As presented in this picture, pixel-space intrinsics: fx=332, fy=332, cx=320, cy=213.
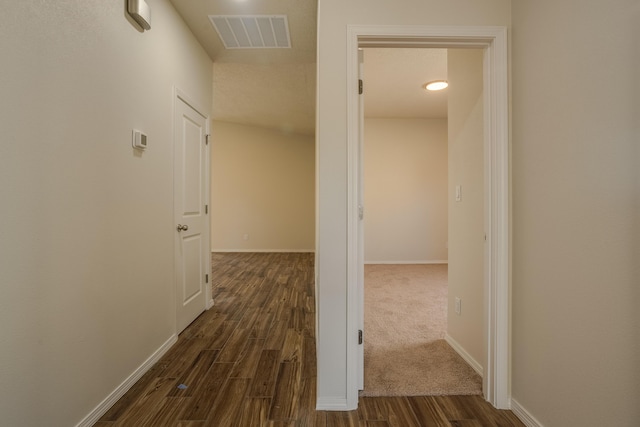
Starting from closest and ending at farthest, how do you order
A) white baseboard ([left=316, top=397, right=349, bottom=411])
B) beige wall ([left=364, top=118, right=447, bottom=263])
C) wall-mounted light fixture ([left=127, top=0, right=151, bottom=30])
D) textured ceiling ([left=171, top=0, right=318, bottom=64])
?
white baseboard ([left=316, top=397, right=349, bottom=411]), wall-mounted light fixture ([left=127, top=0, right=151, bottom=30]), textured ceiling ([left=171, top=0, right=318, bottom=64]), beige wall ([left=364, top=118, right=447, bottom=263])

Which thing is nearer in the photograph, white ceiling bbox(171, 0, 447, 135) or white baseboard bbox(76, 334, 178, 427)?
white baseboard bbox(76, 334, 178, 427)

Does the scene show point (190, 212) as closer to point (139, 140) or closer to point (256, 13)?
point (139, 140)

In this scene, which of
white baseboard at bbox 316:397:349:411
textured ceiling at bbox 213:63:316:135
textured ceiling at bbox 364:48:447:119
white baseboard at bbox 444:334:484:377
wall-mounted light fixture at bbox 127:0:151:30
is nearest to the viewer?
white baseboard at bbox 316:397:349:411

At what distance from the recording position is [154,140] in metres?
2.32

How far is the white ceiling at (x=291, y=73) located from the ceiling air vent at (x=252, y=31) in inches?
2.5

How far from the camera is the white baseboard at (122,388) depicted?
1.63 meters

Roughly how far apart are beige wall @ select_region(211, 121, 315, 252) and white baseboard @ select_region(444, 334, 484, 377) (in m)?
5.39

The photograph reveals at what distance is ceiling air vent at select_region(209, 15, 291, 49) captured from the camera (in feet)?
9.11

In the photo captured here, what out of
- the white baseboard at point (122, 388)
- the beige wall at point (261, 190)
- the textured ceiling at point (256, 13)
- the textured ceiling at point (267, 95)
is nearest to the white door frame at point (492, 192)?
the textured ceiling at point (256, 13)

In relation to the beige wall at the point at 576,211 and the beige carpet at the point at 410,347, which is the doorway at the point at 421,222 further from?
the beige wall at the point at 576,211

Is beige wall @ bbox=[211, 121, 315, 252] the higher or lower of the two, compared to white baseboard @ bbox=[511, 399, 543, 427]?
higher

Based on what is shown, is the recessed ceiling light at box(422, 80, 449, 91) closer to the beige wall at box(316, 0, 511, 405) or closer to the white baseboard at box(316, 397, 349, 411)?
the beige wall at box(316, 0, 511, 405)

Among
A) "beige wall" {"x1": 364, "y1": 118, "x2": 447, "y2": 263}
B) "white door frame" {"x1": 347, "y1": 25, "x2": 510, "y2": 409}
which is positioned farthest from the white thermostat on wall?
"beige wall" {"x1": 364, "y1": 118, "x2": 447, "y2": 263}

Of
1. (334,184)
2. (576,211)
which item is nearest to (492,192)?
(576,211)
